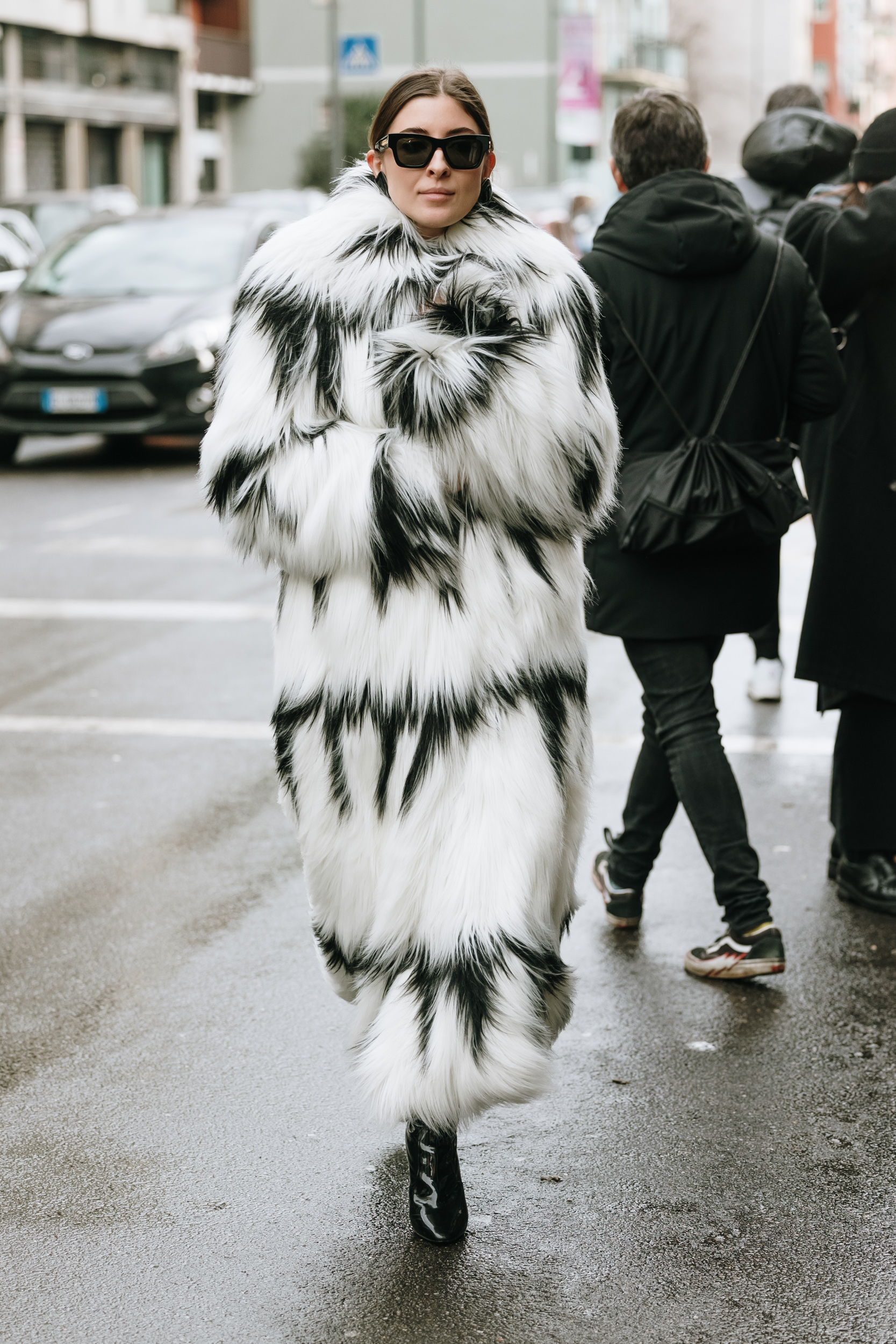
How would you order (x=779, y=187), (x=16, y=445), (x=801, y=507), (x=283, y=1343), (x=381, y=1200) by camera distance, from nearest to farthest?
(x=283, y=1343) < (x=381, y=1200) < (x=801, y=507) < (x=779, y=187) < (x=16, y=445)

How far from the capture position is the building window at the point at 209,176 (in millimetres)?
47938

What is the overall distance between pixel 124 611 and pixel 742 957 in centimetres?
511

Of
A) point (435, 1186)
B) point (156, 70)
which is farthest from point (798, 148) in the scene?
point (156, 70)

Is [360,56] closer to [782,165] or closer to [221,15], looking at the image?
[782,165]

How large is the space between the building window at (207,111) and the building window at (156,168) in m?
5.02

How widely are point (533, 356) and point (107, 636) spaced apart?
17.9 ft

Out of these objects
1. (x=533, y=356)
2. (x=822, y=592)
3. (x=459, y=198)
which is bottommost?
(x=822, y=592)

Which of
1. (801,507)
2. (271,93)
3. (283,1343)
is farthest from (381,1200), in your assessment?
(271,93)

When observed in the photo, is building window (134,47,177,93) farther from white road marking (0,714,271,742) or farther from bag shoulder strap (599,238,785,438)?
bag shoulder strap (599,238,785,438)

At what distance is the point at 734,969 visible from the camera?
420cm

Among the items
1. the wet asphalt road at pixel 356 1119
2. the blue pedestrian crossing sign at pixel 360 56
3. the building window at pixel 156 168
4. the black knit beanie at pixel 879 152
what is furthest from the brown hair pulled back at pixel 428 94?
the building window at pixel 156 168

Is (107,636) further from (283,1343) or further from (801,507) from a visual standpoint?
(283,1343)

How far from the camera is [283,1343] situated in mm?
2742

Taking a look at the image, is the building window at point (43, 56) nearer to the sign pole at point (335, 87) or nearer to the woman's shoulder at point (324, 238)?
the sign pole at point (335, 87)
